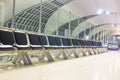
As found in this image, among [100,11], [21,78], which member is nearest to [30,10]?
[100,11]

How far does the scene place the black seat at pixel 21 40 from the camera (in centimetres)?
458

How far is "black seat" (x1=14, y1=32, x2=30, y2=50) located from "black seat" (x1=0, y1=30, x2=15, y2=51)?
0.17m

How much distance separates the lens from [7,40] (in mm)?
4332

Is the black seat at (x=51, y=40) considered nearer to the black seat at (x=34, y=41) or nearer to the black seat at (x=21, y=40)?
the black seat at (x=34, y=41)

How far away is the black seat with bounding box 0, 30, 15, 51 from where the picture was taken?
4.11 meters

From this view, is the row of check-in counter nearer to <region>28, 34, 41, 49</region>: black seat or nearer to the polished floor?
<region>28, 34, 41, 49</region>: black seat

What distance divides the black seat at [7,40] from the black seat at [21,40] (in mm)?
168

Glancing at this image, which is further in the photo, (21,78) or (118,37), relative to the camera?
(118,37)

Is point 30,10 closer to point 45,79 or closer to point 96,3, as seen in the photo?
point 96,3

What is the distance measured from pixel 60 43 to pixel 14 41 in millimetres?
3040

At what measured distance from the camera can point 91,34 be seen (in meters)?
20.5

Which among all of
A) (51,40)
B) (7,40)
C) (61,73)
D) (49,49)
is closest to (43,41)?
(49,49)

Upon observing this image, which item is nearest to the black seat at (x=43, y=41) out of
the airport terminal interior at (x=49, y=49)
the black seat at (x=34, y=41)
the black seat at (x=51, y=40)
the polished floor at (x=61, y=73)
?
the airport terminal interior at (x=49, y=49)

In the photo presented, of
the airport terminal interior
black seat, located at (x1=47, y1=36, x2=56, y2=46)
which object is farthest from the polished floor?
black seat, located at (x1=47, y1=36, x2=56, y2=46)
